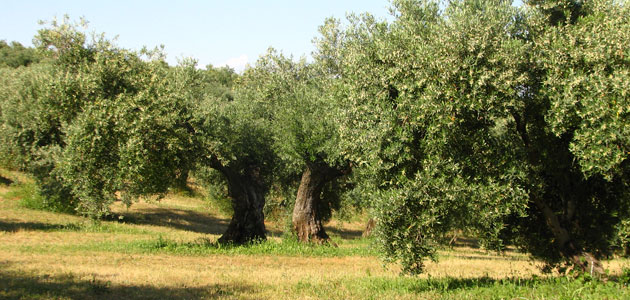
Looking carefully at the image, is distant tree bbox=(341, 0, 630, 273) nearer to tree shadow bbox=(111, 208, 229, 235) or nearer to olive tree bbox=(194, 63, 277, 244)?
olive tree bbox=(194, 63, 277, 244)

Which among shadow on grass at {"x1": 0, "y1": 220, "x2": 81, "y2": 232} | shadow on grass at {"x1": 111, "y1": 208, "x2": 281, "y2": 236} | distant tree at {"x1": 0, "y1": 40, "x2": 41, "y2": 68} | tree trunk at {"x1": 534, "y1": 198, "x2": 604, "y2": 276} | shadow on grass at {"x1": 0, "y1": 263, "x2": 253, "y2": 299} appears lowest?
shadow on grass at {"x1": 0, "y1": 263, "x2": 253, "y2": 299}

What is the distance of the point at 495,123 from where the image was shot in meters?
11.8

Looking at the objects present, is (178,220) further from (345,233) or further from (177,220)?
(345,233)

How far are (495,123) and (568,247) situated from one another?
479cm

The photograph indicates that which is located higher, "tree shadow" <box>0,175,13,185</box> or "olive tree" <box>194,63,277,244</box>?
"olive tree" <box>194,63,277,244</box>

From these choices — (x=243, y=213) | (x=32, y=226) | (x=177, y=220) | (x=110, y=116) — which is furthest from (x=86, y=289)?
(x=177, y=220)

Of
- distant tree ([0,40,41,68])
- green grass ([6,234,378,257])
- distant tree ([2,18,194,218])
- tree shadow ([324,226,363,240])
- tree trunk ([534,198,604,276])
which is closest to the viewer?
tree trunk ([534,198,604,276])

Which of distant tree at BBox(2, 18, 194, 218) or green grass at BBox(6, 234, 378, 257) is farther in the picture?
green grass at BBox(6, 234, 378, 257)

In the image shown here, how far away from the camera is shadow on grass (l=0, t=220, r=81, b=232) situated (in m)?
27.9

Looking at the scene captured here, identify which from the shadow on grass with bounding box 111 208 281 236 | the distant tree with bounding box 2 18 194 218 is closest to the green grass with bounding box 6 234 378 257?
the distant tree with bounding box 2 18 194 218

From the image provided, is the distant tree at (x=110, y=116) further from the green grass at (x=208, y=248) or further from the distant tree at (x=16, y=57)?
the distant tree at (x=16, y=57)

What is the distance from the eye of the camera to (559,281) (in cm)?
1221

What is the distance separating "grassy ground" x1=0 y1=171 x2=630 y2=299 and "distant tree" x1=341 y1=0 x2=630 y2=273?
1.66 m

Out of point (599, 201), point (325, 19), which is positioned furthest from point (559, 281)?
point (325, 19)
